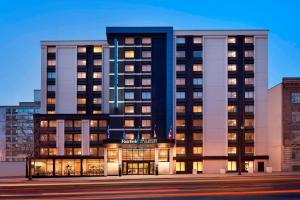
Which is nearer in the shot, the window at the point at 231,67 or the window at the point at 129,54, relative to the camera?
the window at the point at 129,54

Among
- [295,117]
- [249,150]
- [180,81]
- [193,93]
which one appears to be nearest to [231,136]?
[249,150]

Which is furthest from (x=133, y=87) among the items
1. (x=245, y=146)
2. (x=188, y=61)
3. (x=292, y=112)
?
(x=292, y=112)

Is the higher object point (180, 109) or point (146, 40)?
point (146, 40)

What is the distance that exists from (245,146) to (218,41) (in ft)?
81.9

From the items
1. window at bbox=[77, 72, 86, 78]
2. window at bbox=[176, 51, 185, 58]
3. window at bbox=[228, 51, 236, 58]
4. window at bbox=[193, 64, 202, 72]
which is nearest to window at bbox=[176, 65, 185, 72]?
window at bbox=[176, 51, 185, 58]

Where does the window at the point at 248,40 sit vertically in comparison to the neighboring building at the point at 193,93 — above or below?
above

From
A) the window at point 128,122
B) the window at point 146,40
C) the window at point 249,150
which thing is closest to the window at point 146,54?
the window at point 146,40

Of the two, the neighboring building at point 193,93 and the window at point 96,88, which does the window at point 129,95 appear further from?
the window at point 96,88

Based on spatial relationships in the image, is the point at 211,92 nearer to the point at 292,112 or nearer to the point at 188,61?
the point at 188,61

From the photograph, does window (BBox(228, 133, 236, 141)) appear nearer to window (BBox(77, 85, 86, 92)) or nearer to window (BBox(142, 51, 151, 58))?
window (BBox(142, 51, 151, 58))

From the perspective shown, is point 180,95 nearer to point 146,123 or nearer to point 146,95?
point 146,95

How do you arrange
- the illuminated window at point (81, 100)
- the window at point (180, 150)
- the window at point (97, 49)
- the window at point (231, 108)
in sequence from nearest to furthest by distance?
the window at point (180, 150), the window at point (231, 108), the illuminated window at point (81, 100), the window at point (97, 49)

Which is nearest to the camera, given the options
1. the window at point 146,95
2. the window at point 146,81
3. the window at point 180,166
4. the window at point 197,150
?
the window at point 180,166

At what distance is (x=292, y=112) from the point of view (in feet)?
298
